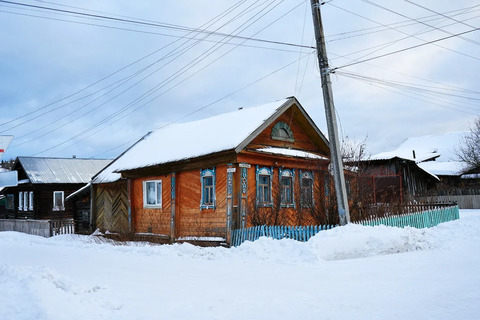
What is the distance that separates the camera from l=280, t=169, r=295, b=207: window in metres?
17.0

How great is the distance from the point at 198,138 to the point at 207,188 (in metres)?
2.57

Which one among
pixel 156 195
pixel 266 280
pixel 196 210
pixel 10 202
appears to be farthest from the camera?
pixel 10 202

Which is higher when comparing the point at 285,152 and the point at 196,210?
the point at 285,152

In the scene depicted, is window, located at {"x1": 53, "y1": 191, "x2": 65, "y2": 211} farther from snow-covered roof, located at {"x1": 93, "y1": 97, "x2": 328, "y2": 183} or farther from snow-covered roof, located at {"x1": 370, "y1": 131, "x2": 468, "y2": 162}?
snow-covered roof, located at {"x1": 370, "y1": 131, "x2": 468, "y2": 162}

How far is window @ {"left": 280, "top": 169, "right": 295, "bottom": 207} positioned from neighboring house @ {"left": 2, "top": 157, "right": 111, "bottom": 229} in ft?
69.2

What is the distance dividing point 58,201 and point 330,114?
2755 centimetres

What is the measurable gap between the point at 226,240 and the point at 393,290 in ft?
28.7

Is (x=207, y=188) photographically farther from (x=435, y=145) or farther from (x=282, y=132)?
Result: (x=435, y=145)

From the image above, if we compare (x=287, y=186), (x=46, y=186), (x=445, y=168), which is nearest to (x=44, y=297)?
(x=287, y=186)

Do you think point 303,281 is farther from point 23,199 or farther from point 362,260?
point 23,199

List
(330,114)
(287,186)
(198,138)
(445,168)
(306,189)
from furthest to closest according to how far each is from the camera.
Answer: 1. (445,168)
2. (198,138)
3. (306,189)
4. (287,186)
5. (330,114)

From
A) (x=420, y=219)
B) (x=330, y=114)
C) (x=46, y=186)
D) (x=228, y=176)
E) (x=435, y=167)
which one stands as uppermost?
(x=435, y=167)

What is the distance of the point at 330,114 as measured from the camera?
499 inches

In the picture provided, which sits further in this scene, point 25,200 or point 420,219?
point 25,200
